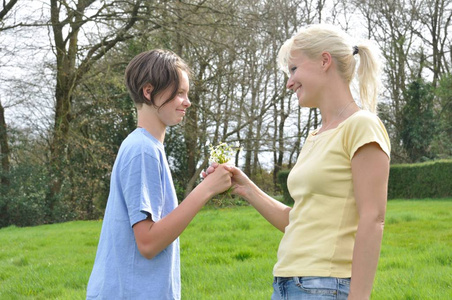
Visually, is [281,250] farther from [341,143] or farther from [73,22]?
[73,22]

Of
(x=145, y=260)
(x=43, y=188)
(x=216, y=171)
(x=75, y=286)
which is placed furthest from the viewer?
(x=43, y=188)

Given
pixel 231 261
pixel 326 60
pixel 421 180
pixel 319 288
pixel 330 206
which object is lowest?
pixel 231 261

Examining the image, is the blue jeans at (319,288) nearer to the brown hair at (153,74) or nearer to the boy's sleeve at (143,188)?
the boy's sleeve at (143,188)

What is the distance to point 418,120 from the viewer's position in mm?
26531

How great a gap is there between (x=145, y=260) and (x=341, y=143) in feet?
2.96

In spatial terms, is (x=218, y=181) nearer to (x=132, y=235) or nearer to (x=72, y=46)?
(x=132, y=235)

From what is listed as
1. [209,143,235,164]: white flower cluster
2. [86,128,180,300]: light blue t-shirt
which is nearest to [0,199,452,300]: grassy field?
[209,143,235,164]: white flower cluster

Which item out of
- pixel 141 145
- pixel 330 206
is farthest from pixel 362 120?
pixel 141 145

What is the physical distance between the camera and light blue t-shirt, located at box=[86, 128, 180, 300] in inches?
84.8

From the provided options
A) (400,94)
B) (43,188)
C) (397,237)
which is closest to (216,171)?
(397,237)

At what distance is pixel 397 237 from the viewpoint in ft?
29.2

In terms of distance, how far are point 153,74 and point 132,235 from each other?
697mm

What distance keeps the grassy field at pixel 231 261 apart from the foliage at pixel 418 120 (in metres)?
15.8

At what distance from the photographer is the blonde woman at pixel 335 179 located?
1905 mm
